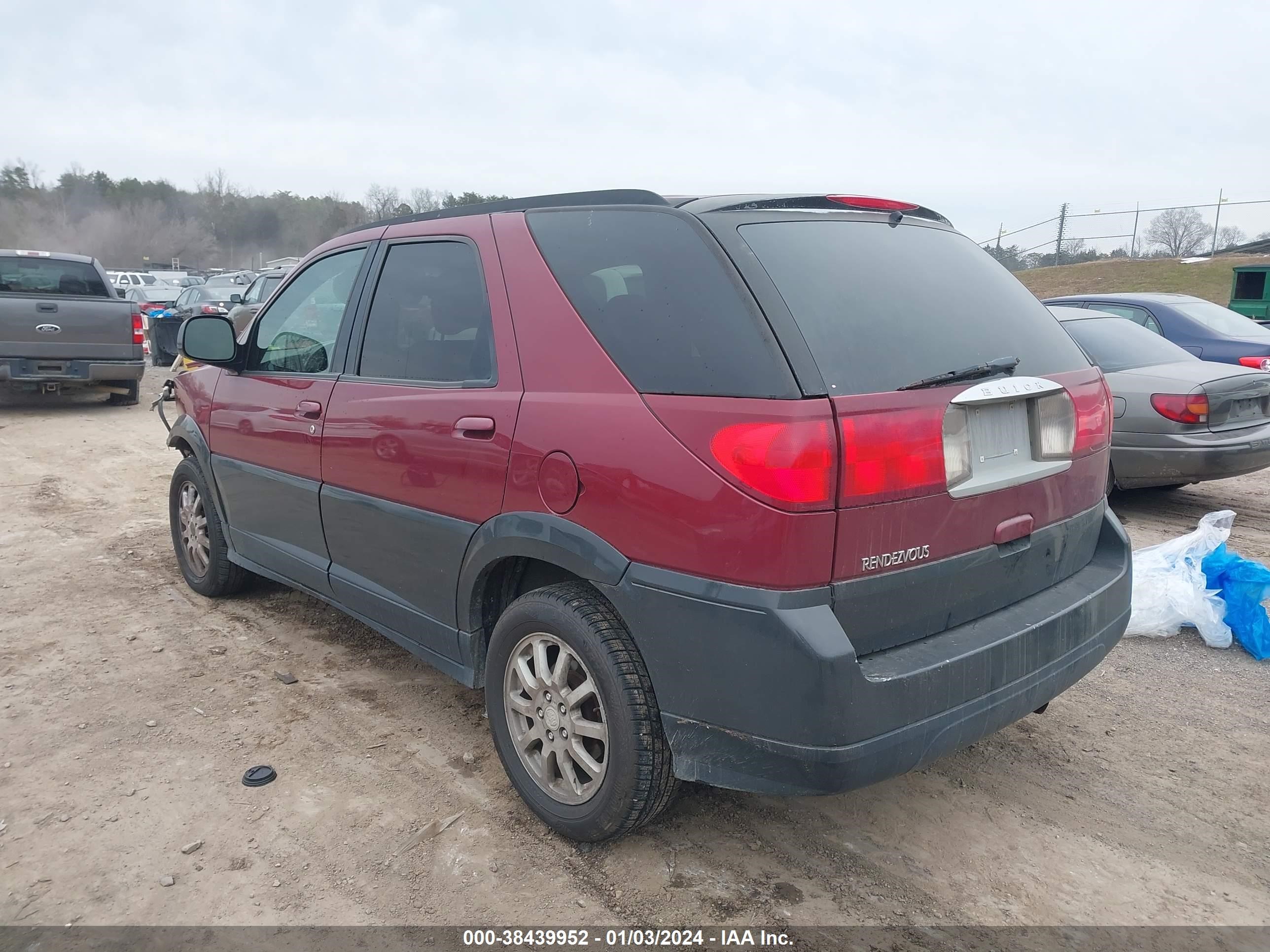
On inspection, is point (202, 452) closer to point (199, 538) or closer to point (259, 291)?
point (199, 538)

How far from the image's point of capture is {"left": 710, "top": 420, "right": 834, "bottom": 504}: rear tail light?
211 cm

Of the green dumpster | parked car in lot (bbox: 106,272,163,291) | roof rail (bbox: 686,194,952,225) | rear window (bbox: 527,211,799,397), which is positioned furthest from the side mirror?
parked car in lot (bbox: 106,272,163,291)

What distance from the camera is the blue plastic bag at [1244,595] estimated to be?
4.16 m

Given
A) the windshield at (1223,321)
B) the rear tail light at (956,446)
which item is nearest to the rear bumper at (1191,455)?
the windshield at (1223,321)

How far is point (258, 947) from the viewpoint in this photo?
7.60ft

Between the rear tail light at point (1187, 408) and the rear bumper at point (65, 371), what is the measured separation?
11.3 meters

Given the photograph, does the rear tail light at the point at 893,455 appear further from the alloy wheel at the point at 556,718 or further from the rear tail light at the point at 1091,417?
the alloy wheel at the point at 556,718

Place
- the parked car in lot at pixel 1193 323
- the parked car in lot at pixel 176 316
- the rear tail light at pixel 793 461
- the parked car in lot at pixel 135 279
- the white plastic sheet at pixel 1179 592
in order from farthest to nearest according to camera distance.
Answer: the parked car in lot at pixel 135 279
the parked car in lot at pixel 176 316
the parked car in lot at pixel 1193 323
the white plastic sheet at pixel 1179 592
the rear tail light at pixel 793 461

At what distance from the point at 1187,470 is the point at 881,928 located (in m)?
4.99

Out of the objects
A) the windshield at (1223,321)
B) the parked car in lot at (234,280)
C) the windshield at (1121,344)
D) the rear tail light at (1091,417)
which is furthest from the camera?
the parked car in lot at (234,280)

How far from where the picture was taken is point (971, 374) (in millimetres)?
2420

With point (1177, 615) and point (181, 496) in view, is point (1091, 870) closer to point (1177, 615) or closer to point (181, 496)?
point (1177, 615)

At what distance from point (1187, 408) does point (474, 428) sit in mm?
5314

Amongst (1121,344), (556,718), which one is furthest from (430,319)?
(1121,344)
